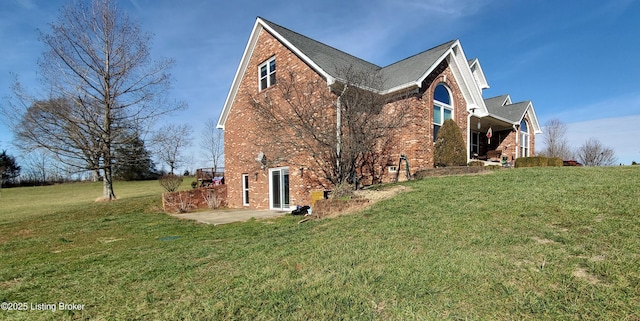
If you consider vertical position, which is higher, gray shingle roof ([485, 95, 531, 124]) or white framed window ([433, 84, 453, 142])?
gray shingle roof ([485, 95, 531, 124])

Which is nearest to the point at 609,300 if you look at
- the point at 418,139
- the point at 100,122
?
the point at 418,139

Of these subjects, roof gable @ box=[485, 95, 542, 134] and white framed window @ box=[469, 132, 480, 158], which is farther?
roof gable @ box=[485, 95, 542, 134]

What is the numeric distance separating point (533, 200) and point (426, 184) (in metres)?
3.12

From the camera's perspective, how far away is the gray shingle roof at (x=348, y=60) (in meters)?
11.7

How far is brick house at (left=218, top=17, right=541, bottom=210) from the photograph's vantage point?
1166 centimetres

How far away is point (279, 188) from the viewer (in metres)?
13.5

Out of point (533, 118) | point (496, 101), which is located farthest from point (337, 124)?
point (496, 101)

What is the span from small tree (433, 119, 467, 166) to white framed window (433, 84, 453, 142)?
501 millimetres

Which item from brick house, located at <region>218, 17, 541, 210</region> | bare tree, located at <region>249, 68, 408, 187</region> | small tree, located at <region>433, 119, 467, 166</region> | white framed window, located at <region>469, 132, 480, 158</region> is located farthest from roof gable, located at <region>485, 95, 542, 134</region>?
bare tree, located at <region>249, 68, 408, 187</region>

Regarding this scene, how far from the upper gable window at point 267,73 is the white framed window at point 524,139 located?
17.8m

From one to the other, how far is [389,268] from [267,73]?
42.1 feet

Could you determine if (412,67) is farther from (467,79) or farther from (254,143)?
(254,143)

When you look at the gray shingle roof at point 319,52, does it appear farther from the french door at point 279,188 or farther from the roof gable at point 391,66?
the french door at point 279,188

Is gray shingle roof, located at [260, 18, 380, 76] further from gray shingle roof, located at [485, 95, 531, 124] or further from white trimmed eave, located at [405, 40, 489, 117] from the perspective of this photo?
gray shingle roof, located at [485, 95, 531, 124]
